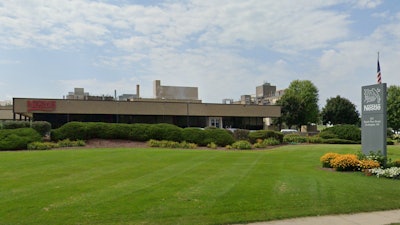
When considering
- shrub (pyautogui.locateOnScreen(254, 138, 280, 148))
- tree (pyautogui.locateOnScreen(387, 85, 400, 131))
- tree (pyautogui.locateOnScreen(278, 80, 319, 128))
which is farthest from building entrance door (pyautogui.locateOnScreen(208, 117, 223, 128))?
tree (pyautogui.locateOnScreen(387, 85, 400, 131))

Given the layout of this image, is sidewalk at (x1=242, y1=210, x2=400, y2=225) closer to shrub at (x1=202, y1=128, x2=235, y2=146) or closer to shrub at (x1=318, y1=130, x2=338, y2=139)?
shrub at (x1=202, y1=128, x2=235, y2=146)

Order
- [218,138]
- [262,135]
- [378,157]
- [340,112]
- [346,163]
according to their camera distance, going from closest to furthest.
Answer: [346,163]
[378,157]
[218,138]
[262,135]
[340,112]

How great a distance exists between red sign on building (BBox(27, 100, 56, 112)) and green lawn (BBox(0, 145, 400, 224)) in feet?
104

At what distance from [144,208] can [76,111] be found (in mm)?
41463

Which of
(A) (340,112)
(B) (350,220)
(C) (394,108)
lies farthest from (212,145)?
(A) (340,112)

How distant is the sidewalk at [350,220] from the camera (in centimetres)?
768

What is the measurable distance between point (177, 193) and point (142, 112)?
41.0m

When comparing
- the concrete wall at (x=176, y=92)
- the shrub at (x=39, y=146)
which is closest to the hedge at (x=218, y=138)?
the shrub at (x=39, y=146)

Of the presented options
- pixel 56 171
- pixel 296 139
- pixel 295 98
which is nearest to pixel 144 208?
pixel 56 171

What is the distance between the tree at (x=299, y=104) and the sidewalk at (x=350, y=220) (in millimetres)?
69387

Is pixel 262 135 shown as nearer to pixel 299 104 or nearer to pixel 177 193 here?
pixel 177 193

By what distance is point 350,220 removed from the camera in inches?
314

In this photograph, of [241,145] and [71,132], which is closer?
[241,145]

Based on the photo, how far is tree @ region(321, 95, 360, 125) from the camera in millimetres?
86812
